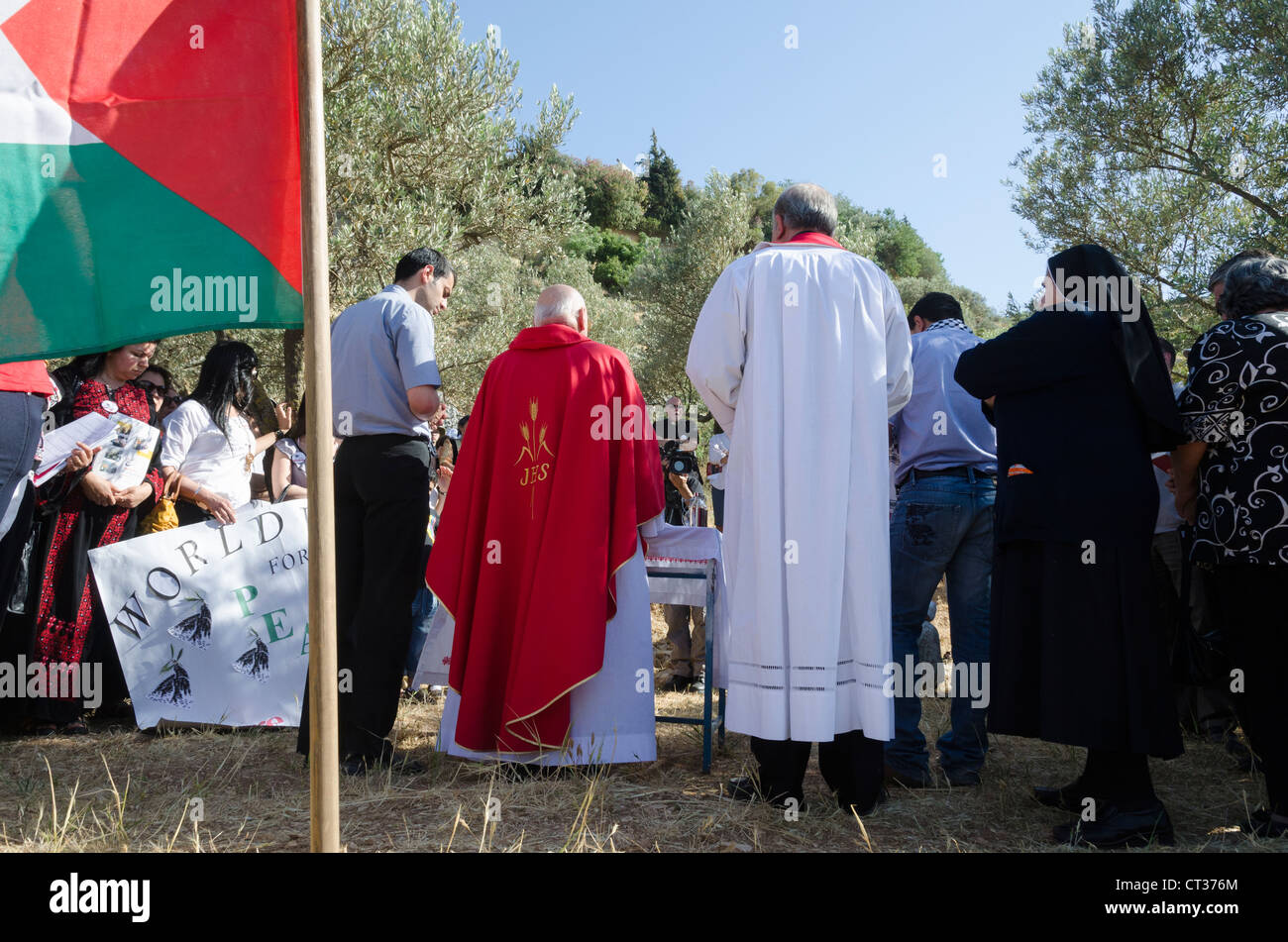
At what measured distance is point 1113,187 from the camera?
37.4ft

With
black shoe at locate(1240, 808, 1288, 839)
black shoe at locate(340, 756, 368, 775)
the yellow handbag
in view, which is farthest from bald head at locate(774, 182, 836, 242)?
the yellow handbag

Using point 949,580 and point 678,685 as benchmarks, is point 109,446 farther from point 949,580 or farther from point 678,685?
point 949,580

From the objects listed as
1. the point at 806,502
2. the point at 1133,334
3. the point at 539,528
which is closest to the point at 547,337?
the point at 539,528

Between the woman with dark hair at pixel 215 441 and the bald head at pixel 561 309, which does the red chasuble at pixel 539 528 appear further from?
the woman with dark hair at pixel 215 441

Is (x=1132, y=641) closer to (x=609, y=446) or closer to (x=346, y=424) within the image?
(x=609, y=446)

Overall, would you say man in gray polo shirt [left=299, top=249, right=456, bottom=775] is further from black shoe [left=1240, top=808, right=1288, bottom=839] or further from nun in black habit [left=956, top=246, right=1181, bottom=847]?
black shoe [left=1240, top=808, right=1288, bottom=839]

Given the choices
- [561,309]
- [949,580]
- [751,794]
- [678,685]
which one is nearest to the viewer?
[751,794]

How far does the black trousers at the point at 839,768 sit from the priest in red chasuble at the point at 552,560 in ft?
2.12

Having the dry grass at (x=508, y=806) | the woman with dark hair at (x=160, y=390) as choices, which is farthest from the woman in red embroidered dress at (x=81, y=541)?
the dry grass at (x=508, y=806)

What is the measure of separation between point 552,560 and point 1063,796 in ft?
6.94

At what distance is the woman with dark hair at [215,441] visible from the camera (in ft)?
17.4

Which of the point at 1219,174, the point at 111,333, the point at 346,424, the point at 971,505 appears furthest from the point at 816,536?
the point at 1219,174

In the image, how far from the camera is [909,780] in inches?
159

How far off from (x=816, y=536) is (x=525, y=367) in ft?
4.98
